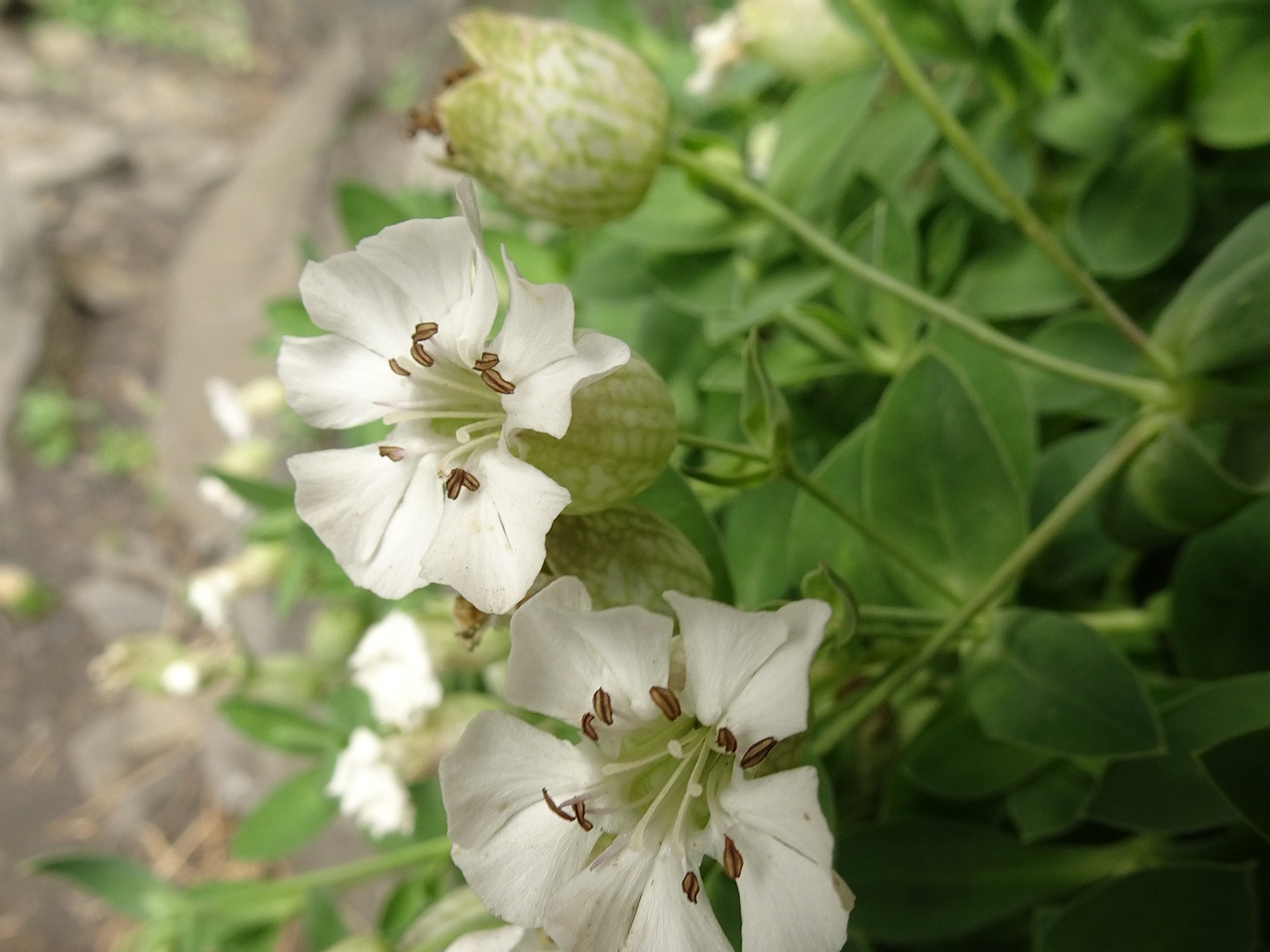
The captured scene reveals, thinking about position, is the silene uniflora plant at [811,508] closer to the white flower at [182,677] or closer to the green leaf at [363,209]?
the green leaf at [363,209]

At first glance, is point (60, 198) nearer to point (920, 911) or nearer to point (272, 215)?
point (272, 215)

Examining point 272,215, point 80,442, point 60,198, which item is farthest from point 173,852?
point 60,198

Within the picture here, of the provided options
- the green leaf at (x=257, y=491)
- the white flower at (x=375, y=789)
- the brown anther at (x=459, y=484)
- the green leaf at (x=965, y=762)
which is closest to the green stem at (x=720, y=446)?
the brown anther at (x=459, y=484)

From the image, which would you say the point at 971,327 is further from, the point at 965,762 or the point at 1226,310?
the point at 965,762

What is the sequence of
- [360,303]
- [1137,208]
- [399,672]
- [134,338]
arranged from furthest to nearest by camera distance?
[134,338]
[399,672]
[1137,208]
[360,303]

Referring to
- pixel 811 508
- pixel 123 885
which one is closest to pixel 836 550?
pixel 811 508

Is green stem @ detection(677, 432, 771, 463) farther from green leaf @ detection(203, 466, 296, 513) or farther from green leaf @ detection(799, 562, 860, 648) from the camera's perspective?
green leaf @ detection(203, 466, 296, 513)

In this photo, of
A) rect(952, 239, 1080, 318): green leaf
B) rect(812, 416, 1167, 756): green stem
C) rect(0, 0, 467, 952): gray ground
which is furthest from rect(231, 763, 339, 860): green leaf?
rect(0, 0, 467, 952): gray ground
